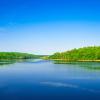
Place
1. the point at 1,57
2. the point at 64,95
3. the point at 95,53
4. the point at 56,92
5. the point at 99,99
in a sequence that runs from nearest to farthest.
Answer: the point at 99,99
the point at 64,95
the point at 56,92
the point at 95,53
the point at 1,57

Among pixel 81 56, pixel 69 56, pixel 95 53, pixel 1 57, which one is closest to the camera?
pixel 95 53

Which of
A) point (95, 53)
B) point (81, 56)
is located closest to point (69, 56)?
point (81, 56)

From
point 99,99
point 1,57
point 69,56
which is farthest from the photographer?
point 1,57

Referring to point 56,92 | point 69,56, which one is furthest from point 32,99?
point 69,56

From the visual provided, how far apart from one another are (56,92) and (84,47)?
4253 inches

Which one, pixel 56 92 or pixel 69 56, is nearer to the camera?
pixel 56 92

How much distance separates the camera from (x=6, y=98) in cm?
1603

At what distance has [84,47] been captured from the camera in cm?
12444

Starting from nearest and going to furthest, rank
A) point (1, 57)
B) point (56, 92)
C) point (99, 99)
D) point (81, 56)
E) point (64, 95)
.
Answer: point (99, 99), point (64, 95), point (56, 92), point (81, 56), point (1, 57)

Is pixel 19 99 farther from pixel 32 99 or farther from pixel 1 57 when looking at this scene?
pixel 1 57

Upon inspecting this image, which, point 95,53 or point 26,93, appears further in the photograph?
point 95,53

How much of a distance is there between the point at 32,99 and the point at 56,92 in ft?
10.3

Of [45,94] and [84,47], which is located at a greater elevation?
[84,47]

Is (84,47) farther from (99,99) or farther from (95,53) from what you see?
(99,99)
